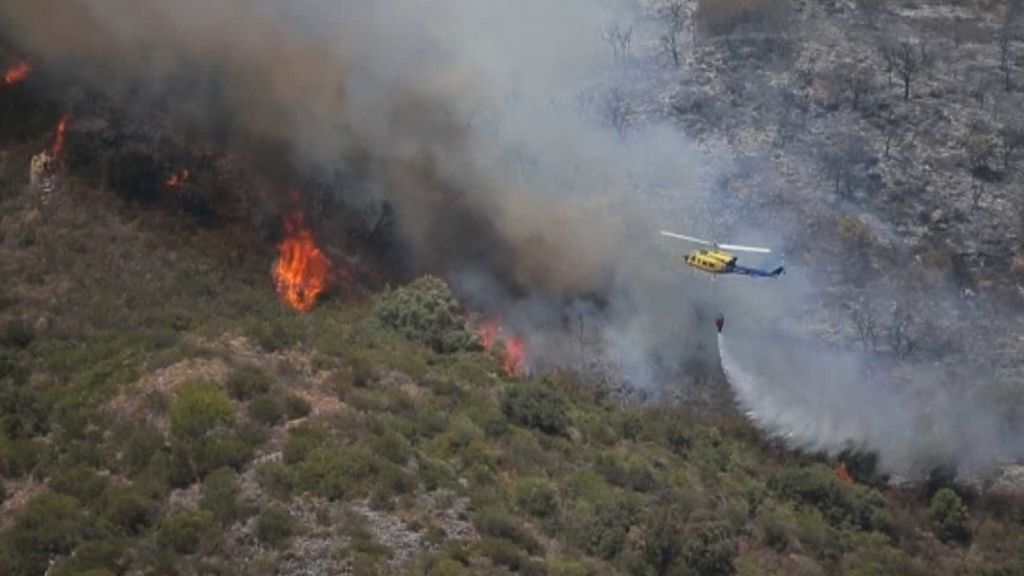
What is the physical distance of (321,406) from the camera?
184ft

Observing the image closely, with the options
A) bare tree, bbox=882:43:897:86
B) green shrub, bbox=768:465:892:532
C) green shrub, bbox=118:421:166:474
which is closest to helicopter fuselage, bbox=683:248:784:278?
green shrub, bbox=768:465:892:532

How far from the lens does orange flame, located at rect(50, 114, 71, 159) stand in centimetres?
7131

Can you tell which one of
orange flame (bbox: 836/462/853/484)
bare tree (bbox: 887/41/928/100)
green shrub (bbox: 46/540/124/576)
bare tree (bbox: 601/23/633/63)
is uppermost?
bare tree (bbox: 601/23/633/63)

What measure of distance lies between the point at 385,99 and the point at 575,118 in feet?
39.9

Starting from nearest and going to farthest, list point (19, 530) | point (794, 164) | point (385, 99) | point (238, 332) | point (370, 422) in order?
point (19, 530) < point (370, 422) < point (238, 332) < point (385, 99) < point (794, 164)

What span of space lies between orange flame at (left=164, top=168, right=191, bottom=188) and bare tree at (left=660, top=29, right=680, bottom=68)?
32.4m

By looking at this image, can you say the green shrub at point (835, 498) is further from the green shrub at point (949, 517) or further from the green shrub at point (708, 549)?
the green shrub at point (708, 549)

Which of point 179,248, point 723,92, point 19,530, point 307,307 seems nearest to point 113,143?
point 179,248

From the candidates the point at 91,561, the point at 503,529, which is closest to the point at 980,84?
the point at 503,529

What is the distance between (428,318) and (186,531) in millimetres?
21581

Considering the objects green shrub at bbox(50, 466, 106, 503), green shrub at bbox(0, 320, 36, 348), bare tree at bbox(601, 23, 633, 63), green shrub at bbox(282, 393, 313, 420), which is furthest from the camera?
bare tree at bbox(601, 23, 633, 63)

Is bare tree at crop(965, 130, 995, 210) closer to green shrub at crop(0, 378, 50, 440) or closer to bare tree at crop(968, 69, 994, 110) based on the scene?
bare tree at crop(968, 69, 994, 110)

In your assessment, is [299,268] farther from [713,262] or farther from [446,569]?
[446,569]

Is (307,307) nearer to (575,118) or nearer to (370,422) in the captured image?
(370,422)
